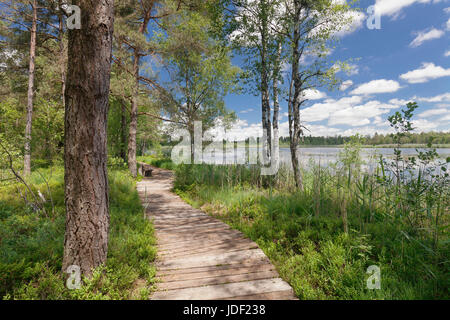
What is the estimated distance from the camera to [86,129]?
212 cm

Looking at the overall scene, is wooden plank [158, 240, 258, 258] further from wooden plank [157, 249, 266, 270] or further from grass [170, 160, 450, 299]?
grass [170, 160, 450, 299]

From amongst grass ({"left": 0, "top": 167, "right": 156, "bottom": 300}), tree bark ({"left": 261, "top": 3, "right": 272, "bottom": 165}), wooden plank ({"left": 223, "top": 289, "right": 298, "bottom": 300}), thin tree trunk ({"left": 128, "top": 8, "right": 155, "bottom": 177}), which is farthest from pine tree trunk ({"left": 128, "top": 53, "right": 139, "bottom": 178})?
wooden plank ({"left": 223, "top": 289, "right": 298, "bottom": 300})

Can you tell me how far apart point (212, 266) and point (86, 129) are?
7.80ft

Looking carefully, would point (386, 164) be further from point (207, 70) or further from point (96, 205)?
point (207, 70)

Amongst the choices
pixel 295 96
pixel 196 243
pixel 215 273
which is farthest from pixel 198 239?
pixel 295 96

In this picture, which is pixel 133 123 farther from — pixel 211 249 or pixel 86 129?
pixel 211 249

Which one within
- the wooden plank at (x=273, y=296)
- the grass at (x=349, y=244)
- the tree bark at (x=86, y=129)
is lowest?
the wooden plank at (x=273, y=296)

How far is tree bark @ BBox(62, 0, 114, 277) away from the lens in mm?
2096

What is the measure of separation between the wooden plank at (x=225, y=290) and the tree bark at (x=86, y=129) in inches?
39.8

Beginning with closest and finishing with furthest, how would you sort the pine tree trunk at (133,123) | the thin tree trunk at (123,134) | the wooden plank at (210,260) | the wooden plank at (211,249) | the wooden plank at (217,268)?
the wooden plank at (217,268)
the wooden plank at (210,260)
the wooden plank at (211,249)
the pine tree trunk at (133,123)
the thin tree trunk at (123,134)

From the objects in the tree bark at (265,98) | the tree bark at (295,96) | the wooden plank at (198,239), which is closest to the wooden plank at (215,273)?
the wooden plank at (198,239)

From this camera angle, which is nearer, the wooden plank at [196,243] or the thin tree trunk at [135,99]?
the wooden plank at [196,243]

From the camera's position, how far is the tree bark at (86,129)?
2.10 meters

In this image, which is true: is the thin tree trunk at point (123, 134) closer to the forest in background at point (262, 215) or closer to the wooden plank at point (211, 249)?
the forest in background at point (262, 215)
